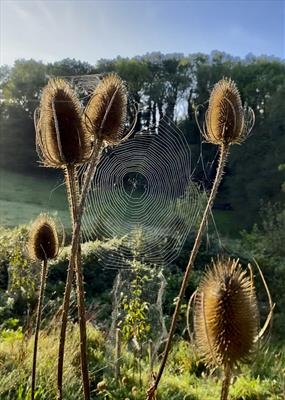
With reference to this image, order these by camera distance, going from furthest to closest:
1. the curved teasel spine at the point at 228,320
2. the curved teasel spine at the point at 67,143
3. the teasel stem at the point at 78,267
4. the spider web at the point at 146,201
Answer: the spider web at the point at 146,201, the curved teasel spine at the point at 67,143, the teasel stem at the point at 78,267, the curved teasel spine at the point at 228,320

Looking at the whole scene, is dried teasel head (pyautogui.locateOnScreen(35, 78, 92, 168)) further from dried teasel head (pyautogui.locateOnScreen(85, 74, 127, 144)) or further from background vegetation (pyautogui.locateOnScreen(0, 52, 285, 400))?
background vegetation (pyautogui.locateOnScreen(0, 52, 285, 400))

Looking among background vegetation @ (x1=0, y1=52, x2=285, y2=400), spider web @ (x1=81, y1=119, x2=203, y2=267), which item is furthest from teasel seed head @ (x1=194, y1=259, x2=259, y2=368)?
spider web @ (x1=81, y1=119, x2=203, y2=267)

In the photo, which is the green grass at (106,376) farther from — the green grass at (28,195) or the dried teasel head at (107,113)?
the green grass at (28,195)

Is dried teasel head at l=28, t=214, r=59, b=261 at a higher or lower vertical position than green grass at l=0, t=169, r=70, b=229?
higher

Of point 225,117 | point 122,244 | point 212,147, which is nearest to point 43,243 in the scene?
point 225,117

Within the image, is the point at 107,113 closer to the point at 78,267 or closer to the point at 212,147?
the point at 78,267

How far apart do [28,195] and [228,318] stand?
1933 centimetres

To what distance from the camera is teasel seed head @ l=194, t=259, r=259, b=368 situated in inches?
50.8

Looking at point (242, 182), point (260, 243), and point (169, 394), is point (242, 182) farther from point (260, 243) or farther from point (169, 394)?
point (169, 394)

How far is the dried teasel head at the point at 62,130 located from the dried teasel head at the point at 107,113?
0.04m

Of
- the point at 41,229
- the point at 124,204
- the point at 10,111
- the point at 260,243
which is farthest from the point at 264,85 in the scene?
the point at 41,229

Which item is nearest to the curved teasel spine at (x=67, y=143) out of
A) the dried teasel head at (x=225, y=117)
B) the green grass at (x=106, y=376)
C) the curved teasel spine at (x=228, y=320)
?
the dried teasel head at (x=225, y=117)

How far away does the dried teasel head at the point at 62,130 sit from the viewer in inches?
71.5

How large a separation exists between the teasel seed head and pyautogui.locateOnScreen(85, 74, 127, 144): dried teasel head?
693 millimetres
